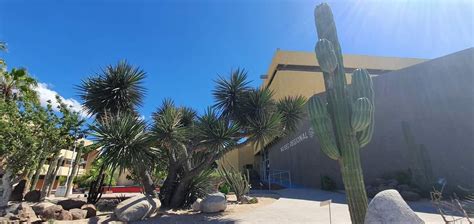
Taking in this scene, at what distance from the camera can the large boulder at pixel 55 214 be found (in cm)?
785

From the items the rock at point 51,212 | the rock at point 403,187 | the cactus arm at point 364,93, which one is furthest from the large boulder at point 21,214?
the rock at point 403,187

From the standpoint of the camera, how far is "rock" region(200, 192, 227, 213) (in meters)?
9.03

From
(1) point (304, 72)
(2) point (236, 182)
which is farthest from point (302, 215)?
(1) point (304, 72)

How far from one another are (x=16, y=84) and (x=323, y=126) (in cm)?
1567

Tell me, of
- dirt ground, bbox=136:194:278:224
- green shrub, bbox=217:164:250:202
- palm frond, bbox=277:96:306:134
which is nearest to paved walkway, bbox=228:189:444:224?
dirt ground, bbox=136:194:278:224

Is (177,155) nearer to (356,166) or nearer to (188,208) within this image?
(188,208)

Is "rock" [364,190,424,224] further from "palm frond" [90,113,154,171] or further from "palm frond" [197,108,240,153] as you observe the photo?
"palm frond" [90,113,154,171]

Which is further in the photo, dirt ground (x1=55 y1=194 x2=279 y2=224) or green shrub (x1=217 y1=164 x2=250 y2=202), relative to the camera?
green shrub (x1=217 y1=164 x2=250 y2=202)

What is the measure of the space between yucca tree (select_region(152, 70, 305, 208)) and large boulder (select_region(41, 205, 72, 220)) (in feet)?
9.99

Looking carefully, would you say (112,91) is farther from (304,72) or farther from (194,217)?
(304,72)

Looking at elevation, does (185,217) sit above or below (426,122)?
below

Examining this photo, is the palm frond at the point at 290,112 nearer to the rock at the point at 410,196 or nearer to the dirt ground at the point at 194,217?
the dirt ground at the point at 194,217

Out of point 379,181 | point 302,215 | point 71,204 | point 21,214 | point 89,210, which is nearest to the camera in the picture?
point 21,214

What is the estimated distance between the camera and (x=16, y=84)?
14117 mm
